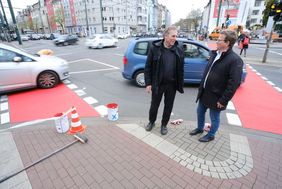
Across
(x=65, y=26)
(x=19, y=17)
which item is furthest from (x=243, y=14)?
(x=19, y=17)

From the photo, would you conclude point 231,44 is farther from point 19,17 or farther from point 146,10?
point 19,17

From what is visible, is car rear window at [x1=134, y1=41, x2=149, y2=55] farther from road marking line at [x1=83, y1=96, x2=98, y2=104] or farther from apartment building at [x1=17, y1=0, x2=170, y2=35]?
apartment building at [x1=17, y1=0, x2=170, y2=35]

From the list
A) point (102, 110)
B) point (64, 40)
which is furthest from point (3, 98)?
point (64, 40)

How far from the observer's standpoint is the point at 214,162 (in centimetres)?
265

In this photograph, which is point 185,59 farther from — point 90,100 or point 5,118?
point 5,118

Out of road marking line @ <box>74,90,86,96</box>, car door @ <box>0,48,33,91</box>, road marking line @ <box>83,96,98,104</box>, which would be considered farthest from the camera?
road marking line @ <box>74,90,86,96</box>

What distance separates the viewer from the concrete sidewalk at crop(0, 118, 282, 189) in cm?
229

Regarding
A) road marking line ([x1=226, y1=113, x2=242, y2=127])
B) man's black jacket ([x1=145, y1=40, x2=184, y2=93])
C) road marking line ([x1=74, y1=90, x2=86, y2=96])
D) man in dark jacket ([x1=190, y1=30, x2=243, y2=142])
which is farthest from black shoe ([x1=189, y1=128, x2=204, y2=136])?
road marking line ([x1=74, y1=90, x2=86, y2=96])

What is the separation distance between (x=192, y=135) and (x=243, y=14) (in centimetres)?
5476

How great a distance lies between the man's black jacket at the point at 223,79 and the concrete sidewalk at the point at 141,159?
93 cm

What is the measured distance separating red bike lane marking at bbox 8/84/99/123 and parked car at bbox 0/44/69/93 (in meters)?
0.30

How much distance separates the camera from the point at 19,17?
346 ft

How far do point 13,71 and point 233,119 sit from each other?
650 cm

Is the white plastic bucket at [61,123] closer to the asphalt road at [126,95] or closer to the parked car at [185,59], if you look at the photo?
the asphalt road at [126,95]
